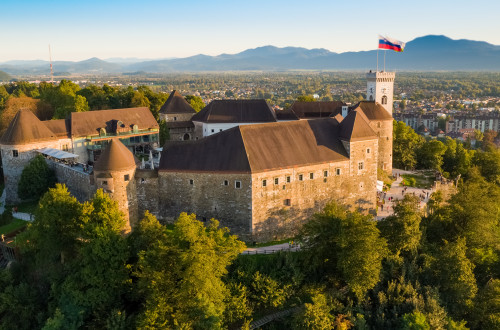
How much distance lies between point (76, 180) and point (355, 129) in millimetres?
27471

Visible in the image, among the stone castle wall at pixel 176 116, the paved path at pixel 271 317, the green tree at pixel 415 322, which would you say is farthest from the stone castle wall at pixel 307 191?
the stone castle wall at pixel 176 116

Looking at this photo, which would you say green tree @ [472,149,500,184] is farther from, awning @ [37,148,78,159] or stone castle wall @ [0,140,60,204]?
stone castle wall @ [0,140,60,204]

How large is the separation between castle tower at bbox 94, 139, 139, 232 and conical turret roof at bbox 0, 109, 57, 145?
16235mm

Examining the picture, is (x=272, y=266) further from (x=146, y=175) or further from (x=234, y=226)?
(x=146, y=175)

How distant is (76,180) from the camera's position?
43.5m

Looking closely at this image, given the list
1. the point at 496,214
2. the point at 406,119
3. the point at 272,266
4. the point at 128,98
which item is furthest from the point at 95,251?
the point at 406,119

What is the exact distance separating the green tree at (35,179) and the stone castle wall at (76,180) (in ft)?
3.32

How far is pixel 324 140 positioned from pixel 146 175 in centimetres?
1685

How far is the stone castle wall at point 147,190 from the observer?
129 ft

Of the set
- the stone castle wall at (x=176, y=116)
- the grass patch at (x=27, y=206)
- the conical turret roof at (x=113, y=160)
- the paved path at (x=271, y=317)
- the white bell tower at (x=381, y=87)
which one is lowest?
the paved path at (x=271, y=317)

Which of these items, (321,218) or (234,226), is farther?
(234,226)

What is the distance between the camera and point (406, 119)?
503 ft

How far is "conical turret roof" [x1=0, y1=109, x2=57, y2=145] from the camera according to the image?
48.1 m

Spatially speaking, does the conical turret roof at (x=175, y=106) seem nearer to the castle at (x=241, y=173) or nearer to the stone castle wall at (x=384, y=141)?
the castle at (x=241, y=173)
